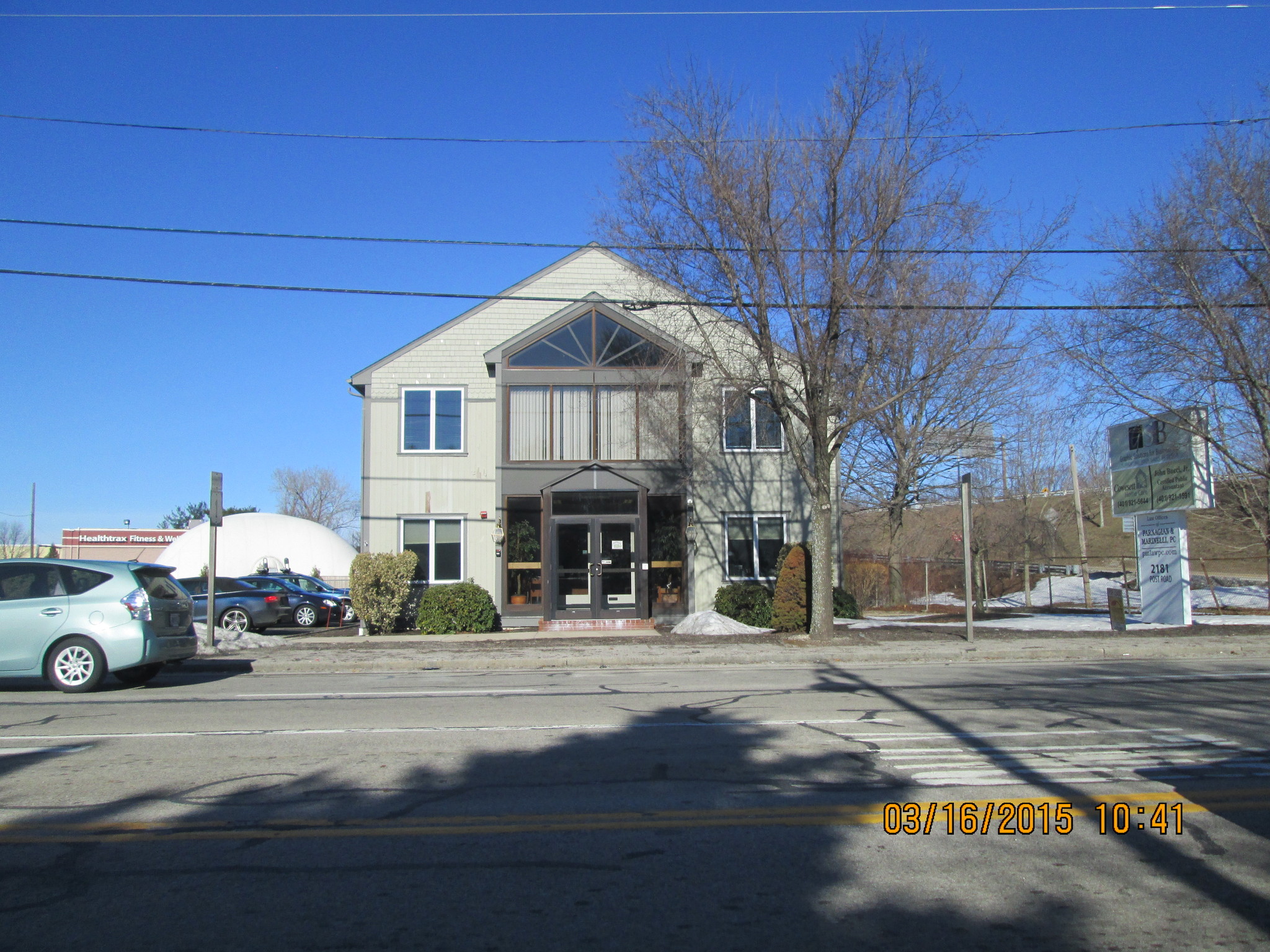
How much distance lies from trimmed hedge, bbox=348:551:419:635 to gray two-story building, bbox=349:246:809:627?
200cm

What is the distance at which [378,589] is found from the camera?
771 inches

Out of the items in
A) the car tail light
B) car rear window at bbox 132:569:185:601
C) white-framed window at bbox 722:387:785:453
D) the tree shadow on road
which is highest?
white-framed window at bbox 722:387:785:453

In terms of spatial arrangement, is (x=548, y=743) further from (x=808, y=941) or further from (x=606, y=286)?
(x=606, y=286)

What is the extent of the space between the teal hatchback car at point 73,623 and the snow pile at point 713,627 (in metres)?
10.2

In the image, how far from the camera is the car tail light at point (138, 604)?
11.4 m

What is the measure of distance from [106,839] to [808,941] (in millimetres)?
4102

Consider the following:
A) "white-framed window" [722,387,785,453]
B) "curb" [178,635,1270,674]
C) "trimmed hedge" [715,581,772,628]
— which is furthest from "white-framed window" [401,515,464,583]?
"white-framed window" [722,387,785,453]

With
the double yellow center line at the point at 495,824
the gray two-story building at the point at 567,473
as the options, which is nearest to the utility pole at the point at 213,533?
the gray two-story building at the point at 567,473

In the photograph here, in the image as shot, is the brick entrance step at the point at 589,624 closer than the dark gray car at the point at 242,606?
Yes

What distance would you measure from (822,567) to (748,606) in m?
3.40

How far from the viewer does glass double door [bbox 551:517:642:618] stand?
20.8m

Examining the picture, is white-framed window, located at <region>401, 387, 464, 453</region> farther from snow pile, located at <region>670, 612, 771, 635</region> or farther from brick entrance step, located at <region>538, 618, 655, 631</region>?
snow pile, located at <region>670, 612, 771, 635</region>

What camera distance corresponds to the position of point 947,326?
644 inches

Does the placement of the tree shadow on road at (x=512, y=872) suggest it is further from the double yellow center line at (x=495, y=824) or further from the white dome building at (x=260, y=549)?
the white dome building at (x=260, y=549)
